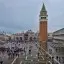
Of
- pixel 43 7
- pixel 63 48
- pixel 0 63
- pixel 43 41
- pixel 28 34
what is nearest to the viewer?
pixel 0 63

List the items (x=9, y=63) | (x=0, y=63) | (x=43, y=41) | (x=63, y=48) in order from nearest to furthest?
(x=0, y=63) → (x=9, y=63) → (x=63, y=48) → (x=43, y=41)

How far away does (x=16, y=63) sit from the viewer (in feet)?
112

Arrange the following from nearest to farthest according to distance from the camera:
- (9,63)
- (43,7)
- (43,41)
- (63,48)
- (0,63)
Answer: (0,63) < (9,63) < (63,48) < (43,41) < (43,7)

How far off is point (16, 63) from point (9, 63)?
1.24 meters

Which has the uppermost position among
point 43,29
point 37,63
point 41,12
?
point 41,12

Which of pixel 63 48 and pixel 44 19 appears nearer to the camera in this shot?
pixel 63 48

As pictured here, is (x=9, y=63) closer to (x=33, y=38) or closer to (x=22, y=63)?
(x=22, y=63)

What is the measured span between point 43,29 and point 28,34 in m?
89.4

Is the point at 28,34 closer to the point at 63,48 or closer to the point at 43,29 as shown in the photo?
the point at 43,29

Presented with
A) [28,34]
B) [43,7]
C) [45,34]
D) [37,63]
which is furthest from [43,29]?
[28,34]

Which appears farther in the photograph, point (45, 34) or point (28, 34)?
point (28, 34)

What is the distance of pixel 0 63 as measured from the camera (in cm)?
3072

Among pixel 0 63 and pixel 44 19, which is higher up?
pixel 44 19

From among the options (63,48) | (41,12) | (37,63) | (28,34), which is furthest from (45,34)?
(28,34)
